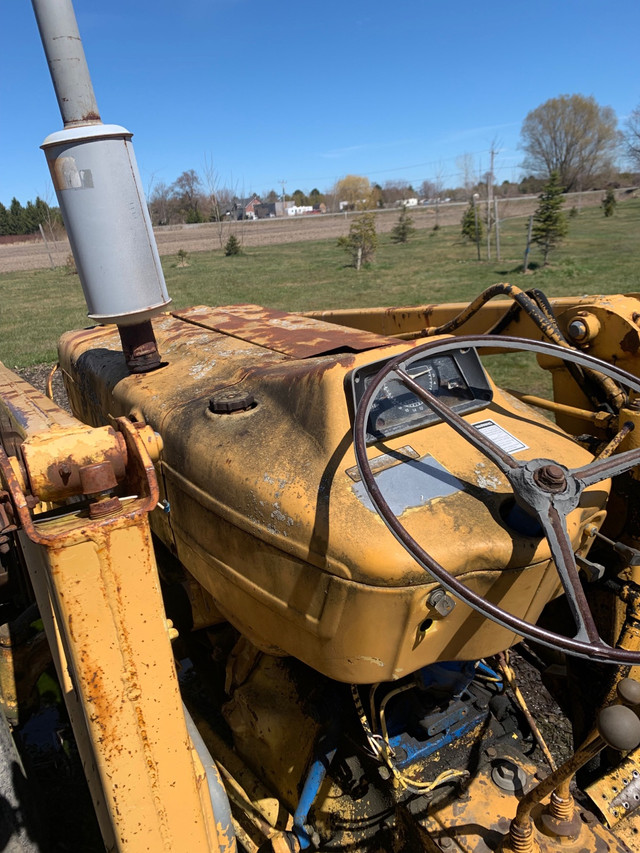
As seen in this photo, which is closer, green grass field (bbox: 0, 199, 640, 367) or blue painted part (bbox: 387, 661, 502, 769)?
blue painted part (bbox: 387, 661, 502, 769)

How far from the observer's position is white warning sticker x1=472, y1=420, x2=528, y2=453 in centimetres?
189

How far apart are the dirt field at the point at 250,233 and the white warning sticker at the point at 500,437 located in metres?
30.9

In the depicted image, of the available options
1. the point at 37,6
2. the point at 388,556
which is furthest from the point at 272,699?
the point at 37,6

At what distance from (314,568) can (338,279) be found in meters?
18.1

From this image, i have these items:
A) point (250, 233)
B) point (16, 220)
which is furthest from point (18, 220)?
point (250, 233)

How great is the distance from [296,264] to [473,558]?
2389 cm

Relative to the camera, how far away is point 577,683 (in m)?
2.84

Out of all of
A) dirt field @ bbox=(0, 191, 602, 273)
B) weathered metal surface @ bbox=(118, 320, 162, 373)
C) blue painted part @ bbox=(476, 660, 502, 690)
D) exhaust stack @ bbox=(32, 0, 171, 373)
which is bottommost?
dirt field @ bbox=(0, 191, 602, 273)

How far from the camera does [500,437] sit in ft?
6.32

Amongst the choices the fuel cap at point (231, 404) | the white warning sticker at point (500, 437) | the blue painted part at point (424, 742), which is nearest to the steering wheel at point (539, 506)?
the white warning sticker at point (500, 437)

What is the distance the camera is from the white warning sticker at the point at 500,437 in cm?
189

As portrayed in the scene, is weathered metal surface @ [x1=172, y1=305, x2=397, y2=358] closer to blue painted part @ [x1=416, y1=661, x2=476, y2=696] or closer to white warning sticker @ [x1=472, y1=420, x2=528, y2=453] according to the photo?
white warning sticker @ [x1=472, y1=420, x2=528, y2=453]

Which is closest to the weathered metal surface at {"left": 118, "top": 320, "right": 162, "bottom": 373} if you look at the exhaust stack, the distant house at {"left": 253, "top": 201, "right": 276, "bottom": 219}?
the exhaust stack

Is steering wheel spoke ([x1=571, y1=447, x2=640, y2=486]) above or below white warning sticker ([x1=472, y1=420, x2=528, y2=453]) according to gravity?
above
